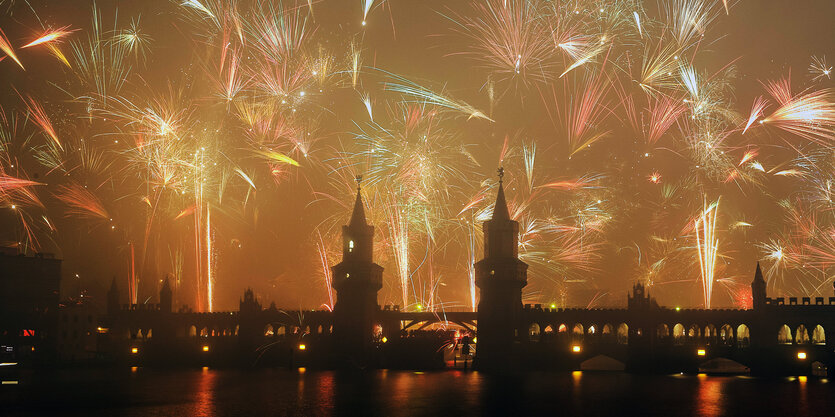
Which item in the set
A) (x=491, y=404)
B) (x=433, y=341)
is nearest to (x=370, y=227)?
(x=433, y=341)

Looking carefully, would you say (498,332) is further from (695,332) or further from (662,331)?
(695,332)

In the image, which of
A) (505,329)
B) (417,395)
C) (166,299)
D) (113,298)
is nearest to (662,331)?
(505,329)

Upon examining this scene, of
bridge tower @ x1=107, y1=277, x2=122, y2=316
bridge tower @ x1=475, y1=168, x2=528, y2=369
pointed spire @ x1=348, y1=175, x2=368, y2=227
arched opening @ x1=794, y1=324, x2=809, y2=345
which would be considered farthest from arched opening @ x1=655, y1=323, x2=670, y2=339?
bridge tower @ x1=107, y1=277, x2=122, y2=316

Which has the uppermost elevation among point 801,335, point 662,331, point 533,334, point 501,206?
point 501,206

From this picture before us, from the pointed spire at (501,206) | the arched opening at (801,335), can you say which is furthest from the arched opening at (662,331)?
the pointed spire at (501,206)

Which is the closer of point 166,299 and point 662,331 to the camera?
point 662,331

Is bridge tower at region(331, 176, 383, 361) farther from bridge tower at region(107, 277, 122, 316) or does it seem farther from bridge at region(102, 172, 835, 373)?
bridge tower at region(107, 277, 122, 316)

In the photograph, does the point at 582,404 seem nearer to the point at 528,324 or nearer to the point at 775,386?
the point at 775,386

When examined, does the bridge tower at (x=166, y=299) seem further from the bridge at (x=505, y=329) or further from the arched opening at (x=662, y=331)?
the arched opening at (x=662, y=331)
